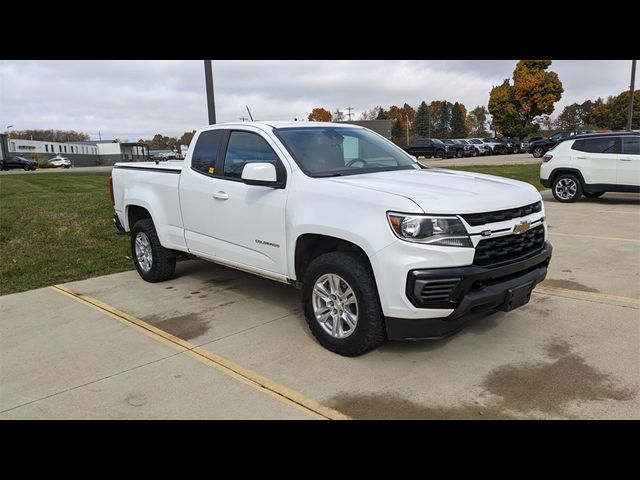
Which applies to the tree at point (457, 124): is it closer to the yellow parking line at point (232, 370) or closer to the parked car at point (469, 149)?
the parked car at point (469, 149)

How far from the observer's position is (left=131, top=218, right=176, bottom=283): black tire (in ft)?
20.2

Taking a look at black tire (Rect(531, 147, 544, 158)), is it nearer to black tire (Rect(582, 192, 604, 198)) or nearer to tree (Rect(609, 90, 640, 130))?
black tire (Rect(582, 192, 604, 198))

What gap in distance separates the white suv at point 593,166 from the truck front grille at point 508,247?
8733 mm

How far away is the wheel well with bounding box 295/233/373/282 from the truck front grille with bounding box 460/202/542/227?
891mm

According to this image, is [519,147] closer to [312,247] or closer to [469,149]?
[469,149]

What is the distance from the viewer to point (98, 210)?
10320 millimetres

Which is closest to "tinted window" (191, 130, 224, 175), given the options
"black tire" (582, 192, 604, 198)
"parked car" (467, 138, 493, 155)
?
"black tire" (582, 192, 604, 198)

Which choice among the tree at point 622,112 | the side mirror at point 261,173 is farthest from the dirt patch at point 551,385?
the tree at point 622,112

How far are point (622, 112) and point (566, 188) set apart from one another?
64.0 m

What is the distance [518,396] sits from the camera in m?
3.37

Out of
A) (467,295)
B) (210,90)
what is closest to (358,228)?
(467,295)

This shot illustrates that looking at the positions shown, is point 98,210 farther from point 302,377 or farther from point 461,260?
point 461,260

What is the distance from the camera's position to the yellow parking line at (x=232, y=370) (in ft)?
10.7
